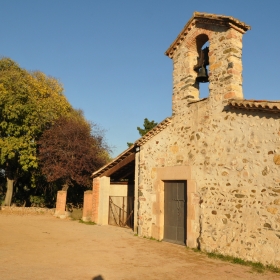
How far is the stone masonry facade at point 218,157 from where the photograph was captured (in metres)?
7.16

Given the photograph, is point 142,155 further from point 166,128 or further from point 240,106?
point 240,106

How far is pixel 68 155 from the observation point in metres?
18.6

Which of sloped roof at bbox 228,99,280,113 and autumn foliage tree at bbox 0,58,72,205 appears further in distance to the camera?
autumn foliage tree at bbox 0,58,72,205

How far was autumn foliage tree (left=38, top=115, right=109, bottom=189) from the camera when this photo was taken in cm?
1838

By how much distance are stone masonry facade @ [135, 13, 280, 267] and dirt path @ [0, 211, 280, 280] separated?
0.77 meters

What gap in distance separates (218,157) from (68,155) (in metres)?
12.2

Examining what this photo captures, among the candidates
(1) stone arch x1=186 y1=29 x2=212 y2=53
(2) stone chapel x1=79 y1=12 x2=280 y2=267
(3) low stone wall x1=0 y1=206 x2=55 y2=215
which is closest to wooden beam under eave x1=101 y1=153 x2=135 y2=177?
(2) stone chapel x1=79 y1=12 x2=280 y2=267

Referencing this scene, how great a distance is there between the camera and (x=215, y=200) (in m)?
8.24

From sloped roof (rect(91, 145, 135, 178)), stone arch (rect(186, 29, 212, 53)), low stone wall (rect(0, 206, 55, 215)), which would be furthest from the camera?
low stone wall (rect(0, 206, 55, 215))

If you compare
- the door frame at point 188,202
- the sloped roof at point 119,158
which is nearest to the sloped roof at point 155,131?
the sloped roof at point 119,158

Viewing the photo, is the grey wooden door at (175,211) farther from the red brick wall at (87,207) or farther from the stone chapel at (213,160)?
the red brick wall at (87,207)

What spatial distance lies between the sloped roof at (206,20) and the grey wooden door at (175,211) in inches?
184

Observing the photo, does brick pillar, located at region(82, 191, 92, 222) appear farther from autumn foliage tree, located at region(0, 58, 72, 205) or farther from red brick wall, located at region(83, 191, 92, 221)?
autumn foliage tree, located at region(0, 58, 72, 205)

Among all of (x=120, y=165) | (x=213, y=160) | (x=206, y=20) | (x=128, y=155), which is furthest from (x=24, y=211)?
(x=206, y=20)
